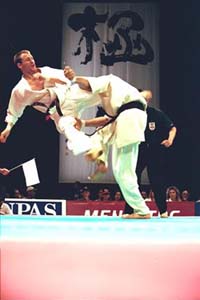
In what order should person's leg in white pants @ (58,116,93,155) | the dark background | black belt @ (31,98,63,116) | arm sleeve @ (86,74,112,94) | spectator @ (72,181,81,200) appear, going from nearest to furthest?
arm sleeve @ (86,74,112,94) → person's leg in white pants @ (58,116,93,155) → black belt @ (31,98,63,116) → the dark background → spectator @ (72,181,81,200)

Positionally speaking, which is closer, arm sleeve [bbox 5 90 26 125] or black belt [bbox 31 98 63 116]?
black belt [bbox 31 98 63 116]

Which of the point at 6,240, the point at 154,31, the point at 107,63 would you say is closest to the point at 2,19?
the point at 107,63

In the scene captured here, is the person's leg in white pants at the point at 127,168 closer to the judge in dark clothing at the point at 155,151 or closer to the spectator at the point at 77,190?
the judge in dark clothing at the point at 155,151

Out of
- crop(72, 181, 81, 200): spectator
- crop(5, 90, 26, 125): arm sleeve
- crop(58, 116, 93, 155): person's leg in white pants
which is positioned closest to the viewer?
crop(58, 116, 93, 155): person's leg in white pants

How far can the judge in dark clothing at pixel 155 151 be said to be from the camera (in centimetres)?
337

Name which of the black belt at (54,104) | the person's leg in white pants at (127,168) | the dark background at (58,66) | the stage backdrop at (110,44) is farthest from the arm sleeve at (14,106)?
the stage backdrop at (110,44)

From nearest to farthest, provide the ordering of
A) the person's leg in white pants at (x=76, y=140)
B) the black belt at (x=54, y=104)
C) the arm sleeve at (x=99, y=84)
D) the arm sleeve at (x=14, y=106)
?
Result: 1. the arm sleeve at (x=99, y=84)
2. the person's leg in white pants at (x=76, y=140)
3. the black belt at (x=54, y=104)
4. the arm sleeve at (x=14, y=106)

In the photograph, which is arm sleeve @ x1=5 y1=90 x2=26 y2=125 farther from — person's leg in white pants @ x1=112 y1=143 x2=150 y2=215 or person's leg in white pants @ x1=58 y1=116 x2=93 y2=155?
person's leg in white pants @ x1=112 y1=143 x2=150 y2=215

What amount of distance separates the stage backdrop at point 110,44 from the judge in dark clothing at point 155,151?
8.70 feet

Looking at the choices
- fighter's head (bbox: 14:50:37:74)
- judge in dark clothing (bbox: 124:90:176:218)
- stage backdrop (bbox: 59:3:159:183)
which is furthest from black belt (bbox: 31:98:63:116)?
stage backdrop (bbox: 59:3:159:183)

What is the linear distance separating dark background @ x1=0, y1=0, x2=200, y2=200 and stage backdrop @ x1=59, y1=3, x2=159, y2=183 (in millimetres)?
151

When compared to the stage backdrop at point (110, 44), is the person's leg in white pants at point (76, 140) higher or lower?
lower

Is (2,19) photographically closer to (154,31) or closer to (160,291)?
(154,31)

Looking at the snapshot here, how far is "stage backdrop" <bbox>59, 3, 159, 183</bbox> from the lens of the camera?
636 cm
